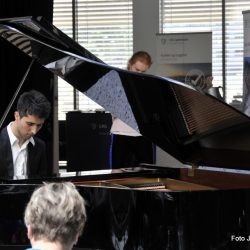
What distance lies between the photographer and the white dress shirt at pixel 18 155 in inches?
141

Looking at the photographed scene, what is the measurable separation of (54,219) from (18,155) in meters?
1.94

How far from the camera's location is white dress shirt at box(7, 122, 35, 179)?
3.59 m

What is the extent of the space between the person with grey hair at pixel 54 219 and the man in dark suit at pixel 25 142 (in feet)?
5.64

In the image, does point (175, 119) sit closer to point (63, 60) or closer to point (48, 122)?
point (63, 60)

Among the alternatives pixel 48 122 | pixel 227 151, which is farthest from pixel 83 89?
pixel 48 122

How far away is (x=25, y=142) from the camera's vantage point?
11.9 feet

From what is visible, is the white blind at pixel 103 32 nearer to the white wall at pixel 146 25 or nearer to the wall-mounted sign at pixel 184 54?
the white wall at pixel 146 25

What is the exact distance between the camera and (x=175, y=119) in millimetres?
3406

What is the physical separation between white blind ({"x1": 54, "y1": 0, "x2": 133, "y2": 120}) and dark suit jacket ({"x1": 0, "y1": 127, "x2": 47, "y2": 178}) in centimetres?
530

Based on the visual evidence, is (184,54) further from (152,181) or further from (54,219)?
(54,219)

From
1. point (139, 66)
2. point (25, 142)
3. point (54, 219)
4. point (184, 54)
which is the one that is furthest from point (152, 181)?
point (184, 54)

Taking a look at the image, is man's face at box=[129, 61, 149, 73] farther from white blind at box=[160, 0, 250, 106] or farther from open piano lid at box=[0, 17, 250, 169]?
white blind at box=[160, 0, 250, 106]

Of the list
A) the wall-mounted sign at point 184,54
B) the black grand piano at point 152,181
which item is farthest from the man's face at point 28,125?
the wall-mounted sign at point 184,54

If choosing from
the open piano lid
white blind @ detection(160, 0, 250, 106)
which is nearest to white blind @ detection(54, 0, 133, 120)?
white blind @ detection(160, 0, 250, 106)
